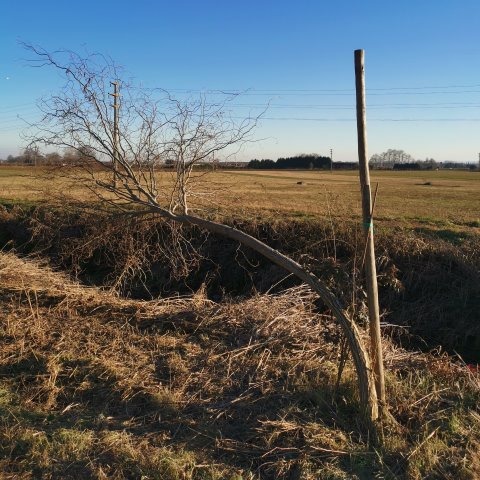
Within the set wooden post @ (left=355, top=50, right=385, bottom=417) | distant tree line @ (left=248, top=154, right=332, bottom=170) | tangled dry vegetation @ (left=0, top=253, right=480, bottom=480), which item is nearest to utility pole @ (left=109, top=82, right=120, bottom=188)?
tangled dry vegetation @ (left=0, top=253, right=480, bottom=480)

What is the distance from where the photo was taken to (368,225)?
12.9 ft

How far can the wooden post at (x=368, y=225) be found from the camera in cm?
377

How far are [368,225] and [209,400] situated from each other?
2.10 m

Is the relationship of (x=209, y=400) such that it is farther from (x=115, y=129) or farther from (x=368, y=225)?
(x=115, y=129)

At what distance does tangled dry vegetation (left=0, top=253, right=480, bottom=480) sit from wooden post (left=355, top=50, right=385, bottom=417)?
308mm

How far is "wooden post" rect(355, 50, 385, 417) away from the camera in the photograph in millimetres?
3771

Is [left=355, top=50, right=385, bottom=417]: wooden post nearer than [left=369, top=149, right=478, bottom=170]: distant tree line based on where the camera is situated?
Yes

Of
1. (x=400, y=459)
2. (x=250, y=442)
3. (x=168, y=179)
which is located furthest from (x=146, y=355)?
(x=400, y=459)

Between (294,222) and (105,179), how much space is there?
6742 millimetres

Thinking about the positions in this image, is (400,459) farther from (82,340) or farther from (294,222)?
(294,222)

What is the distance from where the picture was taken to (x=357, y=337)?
3994 millimetres

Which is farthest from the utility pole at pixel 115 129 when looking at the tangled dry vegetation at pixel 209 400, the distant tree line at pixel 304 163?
the distant tree line at pixel 304 163

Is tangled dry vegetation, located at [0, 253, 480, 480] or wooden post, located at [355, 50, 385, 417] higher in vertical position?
wooden post, located at [355, 50, 385, 417]

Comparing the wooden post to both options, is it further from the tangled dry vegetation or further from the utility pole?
A: the utility pole
